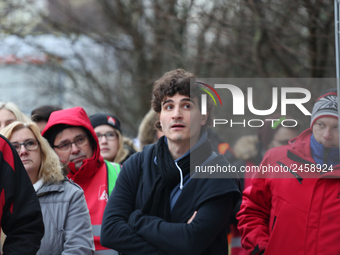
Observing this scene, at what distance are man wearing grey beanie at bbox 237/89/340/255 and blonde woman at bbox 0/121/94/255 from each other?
1.12m

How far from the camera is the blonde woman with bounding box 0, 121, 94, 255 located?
9.33 ft

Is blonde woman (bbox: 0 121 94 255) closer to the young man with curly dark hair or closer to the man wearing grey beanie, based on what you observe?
the young man with curly dark hair

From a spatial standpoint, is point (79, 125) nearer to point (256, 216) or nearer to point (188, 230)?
point (188, 230)

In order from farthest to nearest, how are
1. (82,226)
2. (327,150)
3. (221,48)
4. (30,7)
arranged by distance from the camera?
(30,7) → (221,48) → (82,226) → (327,150)

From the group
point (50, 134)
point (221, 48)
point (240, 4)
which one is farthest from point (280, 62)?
point (50, 134)

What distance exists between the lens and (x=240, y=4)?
692 centimetres

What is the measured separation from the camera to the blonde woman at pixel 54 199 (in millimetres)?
2844

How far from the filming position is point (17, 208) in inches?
85.5

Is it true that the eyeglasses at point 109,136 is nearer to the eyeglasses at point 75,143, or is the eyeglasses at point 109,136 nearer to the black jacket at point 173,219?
the eyeglasses at point 75,143

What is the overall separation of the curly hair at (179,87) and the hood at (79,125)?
86cm

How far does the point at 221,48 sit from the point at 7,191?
25.5 feet

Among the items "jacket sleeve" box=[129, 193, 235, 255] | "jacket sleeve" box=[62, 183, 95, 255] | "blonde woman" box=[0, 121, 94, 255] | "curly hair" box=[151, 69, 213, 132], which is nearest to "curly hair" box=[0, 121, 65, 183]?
"blonde woman" box=[0, 121, 94, 255]

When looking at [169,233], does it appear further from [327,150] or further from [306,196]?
[327,150]

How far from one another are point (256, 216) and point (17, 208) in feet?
5.28
